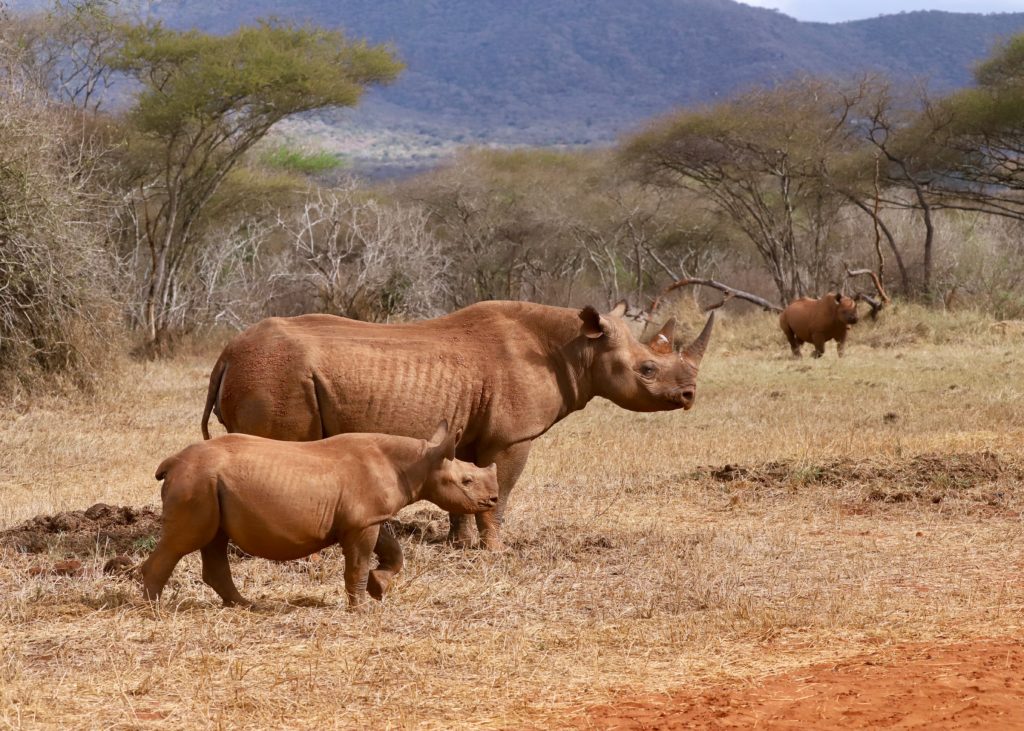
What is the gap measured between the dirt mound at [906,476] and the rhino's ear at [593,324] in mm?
2439

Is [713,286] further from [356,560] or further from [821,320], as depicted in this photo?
[356,560]

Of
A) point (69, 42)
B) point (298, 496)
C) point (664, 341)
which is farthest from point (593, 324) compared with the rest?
point (69, 42)

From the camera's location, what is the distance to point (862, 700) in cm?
515

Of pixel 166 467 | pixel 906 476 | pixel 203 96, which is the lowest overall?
pixel 906 476

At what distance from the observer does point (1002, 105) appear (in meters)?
30.6

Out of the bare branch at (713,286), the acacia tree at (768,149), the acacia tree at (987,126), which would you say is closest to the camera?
the bare branch at (713,286)

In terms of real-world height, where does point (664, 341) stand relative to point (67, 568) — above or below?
above

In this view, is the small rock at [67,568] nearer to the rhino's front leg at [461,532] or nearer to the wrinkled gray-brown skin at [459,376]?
the wrinkled gray-brown skin at [459,376]

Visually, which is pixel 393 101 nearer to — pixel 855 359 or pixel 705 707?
pixel 855 359

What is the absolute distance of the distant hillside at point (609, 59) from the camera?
165000 millimetres

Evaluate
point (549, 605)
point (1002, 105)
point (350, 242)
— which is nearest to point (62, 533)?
point (549, 605)

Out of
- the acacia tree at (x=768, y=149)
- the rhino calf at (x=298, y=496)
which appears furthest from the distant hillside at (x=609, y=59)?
the rhino calf at (x=298, y=496)

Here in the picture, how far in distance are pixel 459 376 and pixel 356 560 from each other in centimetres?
200

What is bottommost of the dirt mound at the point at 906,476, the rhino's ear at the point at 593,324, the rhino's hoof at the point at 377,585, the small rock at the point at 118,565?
the dirt mound at the point at 906,476
